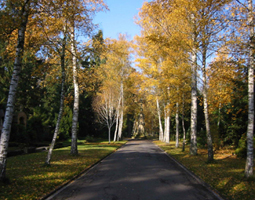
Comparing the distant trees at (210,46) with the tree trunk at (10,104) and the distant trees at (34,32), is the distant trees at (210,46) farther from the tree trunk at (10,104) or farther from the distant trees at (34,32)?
the tree trunk at (10,104)

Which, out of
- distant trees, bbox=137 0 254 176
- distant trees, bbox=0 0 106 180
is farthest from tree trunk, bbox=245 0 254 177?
distant trees, bbox=0 0 106 180

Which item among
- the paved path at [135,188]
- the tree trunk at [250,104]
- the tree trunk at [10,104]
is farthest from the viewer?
the tree trunk at [250,104]

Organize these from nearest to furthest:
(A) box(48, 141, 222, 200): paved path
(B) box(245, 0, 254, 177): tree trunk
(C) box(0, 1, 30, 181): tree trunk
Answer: (A) box(48, 141, 222, 200): paved path < (C) box(0, 1, 30, 181): tree trunk < (B) box(245, 0, 254, 177): tree trunk

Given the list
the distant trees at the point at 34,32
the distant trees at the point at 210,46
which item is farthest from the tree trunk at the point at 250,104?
the distant trees at the point at 34,32

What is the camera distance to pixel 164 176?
9188mm

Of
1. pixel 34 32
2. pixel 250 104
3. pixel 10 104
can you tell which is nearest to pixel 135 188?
pixel 10 104

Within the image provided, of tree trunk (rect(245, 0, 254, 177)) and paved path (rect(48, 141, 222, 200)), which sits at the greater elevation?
tree trunk (rect(245, 0, 254, 177))

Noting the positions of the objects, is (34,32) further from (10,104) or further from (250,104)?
(250,104)

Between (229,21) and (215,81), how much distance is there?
2.68 m

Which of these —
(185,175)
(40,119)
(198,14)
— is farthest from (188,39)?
(40,119)

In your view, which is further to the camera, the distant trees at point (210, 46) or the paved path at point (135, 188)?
the distant trees at point (210, 46)

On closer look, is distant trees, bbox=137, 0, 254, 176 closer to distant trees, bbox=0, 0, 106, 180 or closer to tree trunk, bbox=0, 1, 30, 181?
distant trees, bbox=0, 0, 106, 180

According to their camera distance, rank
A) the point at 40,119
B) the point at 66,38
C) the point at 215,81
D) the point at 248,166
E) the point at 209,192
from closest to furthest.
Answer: the point at 209,192, the point at 248,166, the point at 215,81, the point at 66,38, the point at 40,119

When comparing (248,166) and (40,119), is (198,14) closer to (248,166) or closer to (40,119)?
(248,166)
